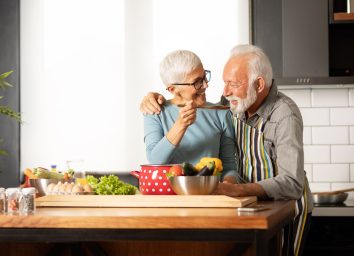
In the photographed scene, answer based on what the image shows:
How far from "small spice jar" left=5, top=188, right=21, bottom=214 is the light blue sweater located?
90 centimetres

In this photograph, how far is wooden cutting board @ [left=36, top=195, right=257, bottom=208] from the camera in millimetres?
2342

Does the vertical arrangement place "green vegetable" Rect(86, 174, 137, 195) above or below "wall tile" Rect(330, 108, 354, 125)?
below

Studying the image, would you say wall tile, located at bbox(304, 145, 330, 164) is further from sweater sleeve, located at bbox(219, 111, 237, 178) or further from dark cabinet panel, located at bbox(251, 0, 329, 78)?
sweater sleeve, located at bbox(219, 111, 237, 178)

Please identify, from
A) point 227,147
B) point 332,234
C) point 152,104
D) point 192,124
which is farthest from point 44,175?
point 332,234

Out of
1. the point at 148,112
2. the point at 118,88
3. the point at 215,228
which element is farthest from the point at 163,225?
the point at 118,88

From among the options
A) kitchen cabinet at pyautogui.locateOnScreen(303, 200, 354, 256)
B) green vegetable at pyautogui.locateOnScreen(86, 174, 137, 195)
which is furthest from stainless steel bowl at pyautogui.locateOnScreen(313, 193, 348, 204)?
green vegetable at pyautogui.locateOnScreen(86, 174, 137, 195)

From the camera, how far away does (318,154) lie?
16.0ft

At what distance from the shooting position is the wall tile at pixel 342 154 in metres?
4.85

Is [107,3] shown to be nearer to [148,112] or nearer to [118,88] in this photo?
[118,88]

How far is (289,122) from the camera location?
3.16 meters

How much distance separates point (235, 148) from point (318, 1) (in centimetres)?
164

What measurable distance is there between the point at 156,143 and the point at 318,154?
2042mm

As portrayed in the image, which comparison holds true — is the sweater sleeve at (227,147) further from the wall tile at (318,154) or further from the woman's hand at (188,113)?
the wall tile at (318,154)

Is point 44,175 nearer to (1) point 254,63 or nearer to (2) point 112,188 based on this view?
(2) point 112,188
